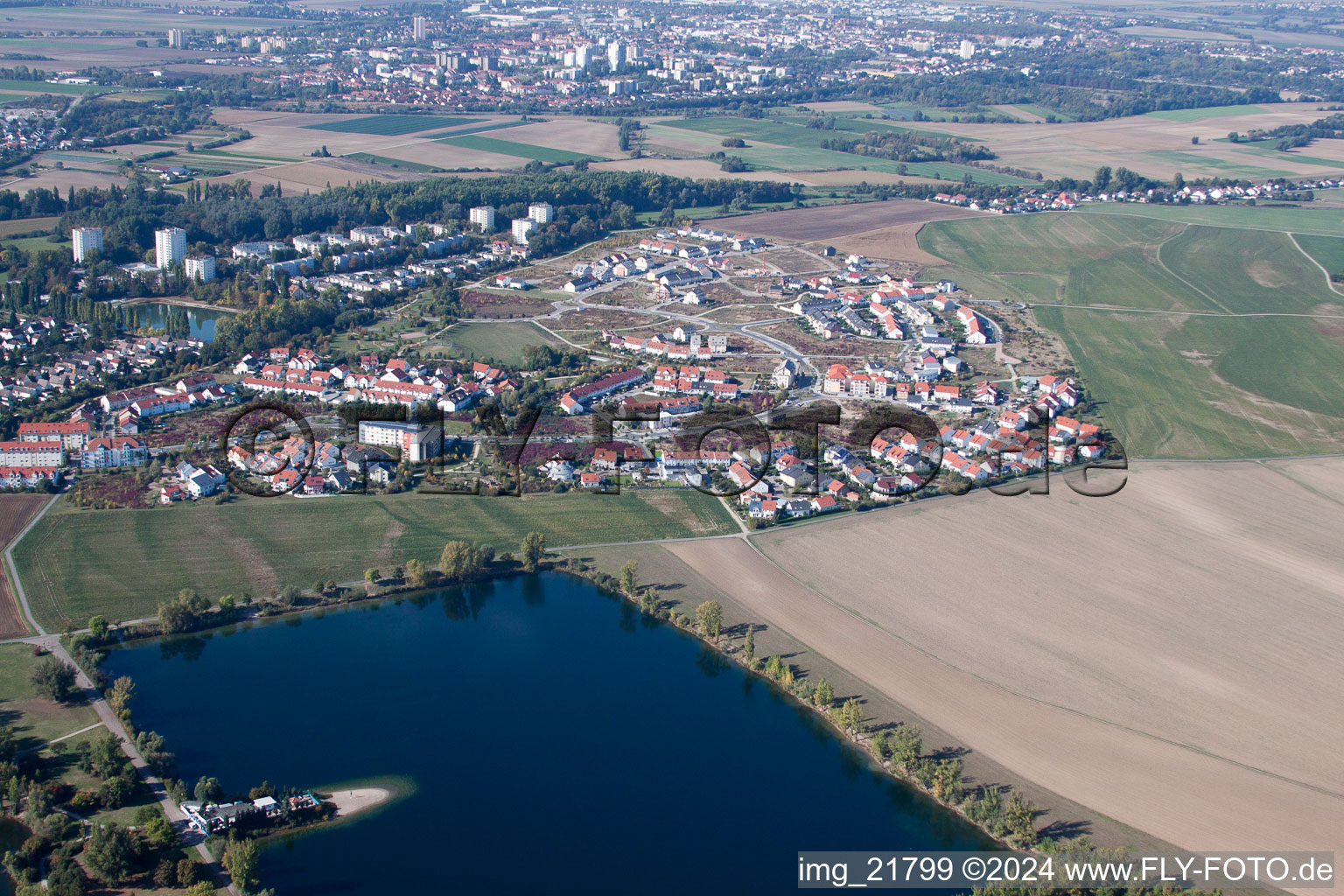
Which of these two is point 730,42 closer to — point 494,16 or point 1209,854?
point 494,16

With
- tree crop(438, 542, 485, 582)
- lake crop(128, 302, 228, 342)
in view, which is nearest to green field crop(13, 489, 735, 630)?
tree crop(438, 542, 485, 582)

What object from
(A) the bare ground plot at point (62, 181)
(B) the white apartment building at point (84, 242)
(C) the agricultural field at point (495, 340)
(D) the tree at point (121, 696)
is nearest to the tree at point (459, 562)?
(D) the tree at point (121, 696)

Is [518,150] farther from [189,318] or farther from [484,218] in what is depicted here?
[189,318]

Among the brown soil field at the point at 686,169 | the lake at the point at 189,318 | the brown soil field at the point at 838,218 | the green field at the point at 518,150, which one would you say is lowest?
the lake at the point at 189,318

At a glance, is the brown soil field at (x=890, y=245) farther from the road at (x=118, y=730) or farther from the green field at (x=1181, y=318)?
the road at (x=118, y=730)

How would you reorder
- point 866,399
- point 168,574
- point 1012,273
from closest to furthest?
1. point 168,574
2. point 866,399
3. point 1012,273

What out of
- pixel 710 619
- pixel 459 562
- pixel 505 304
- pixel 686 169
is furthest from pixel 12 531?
pixel 686 169

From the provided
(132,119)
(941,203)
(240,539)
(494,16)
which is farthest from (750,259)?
(494,16)
